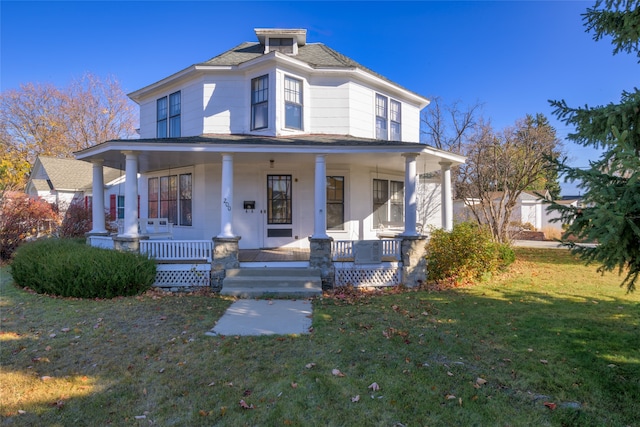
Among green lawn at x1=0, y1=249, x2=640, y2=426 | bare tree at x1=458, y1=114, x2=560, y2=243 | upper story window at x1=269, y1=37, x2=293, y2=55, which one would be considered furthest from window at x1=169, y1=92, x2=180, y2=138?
bare tree at x1=458, y1=114, x2=560, y2=243

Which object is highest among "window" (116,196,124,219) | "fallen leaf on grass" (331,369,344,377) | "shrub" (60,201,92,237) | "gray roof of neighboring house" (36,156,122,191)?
"gray roof of neighboring house" (36,156,122,191)

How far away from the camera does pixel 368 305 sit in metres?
6.65

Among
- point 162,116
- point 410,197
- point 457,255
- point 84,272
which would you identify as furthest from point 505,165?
point 84,272

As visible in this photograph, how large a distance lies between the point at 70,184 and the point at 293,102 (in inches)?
672

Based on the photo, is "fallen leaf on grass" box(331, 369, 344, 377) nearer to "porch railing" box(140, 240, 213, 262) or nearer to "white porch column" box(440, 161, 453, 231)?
"porch railing" box(140, 240, 213, 262)

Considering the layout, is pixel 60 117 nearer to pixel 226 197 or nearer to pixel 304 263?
pixel 226 197

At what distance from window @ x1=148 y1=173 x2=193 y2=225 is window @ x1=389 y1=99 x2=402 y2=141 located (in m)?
7.03

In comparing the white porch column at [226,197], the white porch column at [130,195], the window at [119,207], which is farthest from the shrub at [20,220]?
the white porch column at [226,197]

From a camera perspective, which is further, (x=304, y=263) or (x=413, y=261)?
(x=413, y=261)

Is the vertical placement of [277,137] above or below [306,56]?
below

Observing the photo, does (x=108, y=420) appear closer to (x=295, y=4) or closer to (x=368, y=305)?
(x=368, y=305)

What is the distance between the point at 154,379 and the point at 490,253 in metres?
8.45

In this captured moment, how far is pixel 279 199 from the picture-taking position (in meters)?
10.3

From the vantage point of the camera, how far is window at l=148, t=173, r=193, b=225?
1072 centimetres
